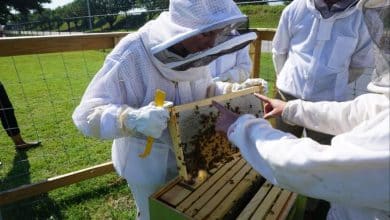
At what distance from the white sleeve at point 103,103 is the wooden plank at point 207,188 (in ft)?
1.69

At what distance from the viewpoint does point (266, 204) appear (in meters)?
1.89

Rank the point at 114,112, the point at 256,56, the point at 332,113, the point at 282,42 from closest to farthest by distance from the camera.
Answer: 1. the point at 114,112
2. the point at 332,113
3. the point at 282,42
4. the point at 256,56

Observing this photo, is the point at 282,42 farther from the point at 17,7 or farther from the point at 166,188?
the point at 17,7

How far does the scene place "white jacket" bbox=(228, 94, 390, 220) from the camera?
45.1 inches

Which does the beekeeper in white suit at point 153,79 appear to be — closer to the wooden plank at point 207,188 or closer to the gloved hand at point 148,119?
the gloved hand at point 148,119

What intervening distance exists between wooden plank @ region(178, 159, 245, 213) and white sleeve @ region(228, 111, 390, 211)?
0.48m

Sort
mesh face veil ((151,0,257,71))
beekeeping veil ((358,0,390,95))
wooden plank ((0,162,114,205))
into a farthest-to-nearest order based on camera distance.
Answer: wooden plank ((0,162,114,205)) < mesh face veil ((151,0,257,71)) < beekeeping veil ((358,0,390,95))

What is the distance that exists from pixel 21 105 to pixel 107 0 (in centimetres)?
2824

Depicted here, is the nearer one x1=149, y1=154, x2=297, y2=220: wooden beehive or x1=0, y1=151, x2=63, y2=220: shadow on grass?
x1=149, y1=154, x2=297, y2=220: wooden beehive

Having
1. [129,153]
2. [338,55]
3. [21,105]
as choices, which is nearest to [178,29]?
[129,153]

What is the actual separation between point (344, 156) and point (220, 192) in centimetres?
90

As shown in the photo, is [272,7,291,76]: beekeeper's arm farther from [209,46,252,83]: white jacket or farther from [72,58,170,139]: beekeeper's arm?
[72,58,170,139]: beekeeper's arm

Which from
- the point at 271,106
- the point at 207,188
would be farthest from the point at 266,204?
the point at 271,106

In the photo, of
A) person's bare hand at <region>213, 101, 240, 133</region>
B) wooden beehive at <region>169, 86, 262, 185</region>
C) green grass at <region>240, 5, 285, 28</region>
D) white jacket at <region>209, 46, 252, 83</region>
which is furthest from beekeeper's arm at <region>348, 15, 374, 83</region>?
green grass at <region>240, 5, 285, 28</region>
